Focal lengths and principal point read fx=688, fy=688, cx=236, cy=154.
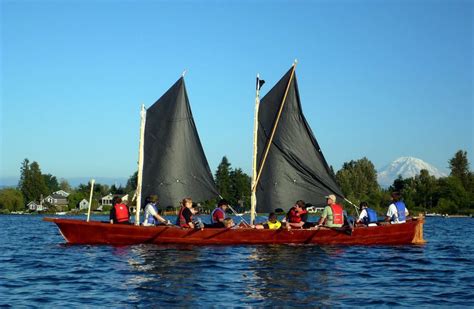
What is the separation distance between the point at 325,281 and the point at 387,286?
2017 mm

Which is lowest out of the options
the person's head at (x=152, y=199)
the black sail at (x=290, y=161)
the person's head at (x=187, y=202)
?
the person's head at (x=187, y=202)

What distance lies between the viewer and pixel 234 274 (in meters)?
24.2

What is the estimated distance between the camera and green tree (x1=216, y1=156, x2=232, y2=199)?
157125mm

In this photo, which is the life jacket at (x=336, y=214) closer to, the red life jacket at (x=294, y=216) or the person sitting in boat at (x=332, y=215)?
the person sitting in boat at (x=332, y=215)

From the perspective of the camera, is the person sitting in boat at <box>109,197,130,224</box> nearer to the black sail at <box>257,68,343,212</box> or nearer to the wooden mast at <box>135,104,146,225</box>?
the wooden mast at <box>135,104,146,225</box>

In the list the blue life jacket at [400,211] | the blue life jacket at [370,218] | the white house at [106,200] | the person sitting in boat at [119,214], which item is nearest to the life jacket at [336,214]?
the blue life jacket at [370,218]

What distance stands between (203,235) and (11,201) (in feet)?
466

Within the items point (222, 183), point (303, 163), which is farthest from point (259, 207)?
point (222, 183)

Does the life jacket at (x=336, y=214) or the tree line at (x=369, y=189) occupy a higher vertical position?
the tree line at (x=369, y=189)

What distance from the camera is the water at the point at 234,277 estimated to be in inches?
758

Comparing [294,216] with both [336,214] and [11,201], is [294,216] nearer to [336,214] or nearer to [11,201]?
[336,214]

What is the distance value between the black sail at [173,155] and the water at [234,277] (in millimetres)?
4392

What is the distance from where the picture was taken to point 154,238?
110 ft

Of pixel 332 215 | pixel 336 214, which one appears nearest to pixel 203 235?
pixel 332 215
